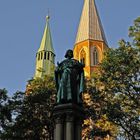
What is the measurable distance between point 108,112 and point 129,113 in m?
1.53

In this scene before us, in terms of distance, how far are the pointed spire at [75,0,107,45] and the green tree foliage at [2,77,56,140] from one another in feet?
137

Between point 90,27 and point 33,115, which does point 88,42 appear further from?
point 33,115

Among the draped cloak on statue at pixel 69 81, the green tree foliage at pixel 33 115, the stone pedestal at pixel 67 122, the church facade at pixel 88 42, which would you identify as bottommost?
the stone pedestal at pixel 67 122

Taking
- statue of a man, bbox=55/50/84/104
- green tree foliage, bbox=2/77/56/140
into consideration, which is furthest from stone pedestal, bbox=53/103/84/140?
green tree foliage, bbox=2/77/56/140

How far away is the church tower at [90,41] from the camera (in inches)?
A: 2584

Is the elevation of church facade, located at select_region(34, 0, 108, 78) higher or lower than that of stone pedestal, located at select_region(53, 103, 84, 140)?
higher

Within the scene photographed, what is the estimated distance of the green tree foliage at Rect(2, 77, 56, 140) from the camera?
2355 cm

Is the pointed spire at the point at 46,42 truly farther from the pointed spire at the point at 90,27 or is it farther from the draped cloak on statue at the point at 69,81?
the draped cloak on statue at the point at 69,81

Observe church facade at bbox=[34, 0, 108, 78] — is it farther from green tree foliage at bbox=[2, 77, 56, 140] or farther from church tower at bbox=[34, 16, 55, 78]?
green tree foliage at bbox=[2, 77, 56, 140]

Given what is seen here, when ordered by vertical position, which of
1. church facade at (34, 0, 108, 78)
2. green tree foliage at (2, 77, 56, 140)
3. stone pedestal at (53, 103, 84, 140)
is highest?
church facade at (34, 0, 108, 78)

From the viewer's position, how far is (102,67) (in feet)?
74.6

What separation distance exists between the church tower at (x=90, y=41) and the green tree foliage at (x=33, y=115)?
130 feet

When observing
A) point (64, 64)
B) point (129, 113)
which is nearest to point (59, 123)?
point (64, 64)

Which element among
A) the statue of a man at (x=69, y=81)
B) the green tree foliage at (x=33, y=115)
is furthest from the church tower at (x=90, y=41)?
the statue of a man at (x=69, y=81)
